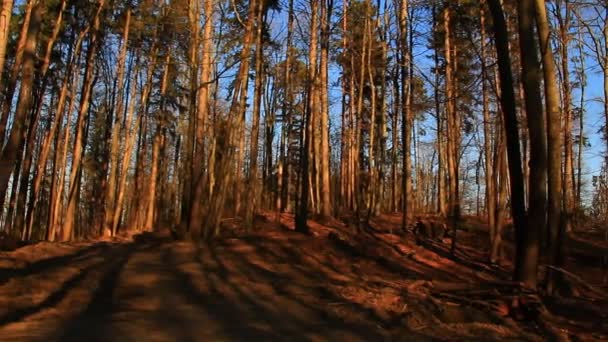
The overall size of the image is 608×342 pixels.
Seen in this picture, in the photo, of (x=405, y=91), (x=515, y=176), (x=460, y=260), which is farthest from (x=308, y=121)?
(x=515, y=176)

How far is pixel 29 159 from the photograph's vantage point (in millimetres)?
29703

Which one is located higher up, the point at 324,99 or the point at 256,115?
the point at 324,99

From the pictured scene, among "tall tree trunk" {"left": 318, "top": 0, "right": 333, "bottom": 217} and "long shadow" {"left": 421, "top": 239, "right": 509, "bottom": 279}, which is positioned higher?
"tall tree trunk" {"left": 318, "top": 0, "right": 333, "bottom": 217}

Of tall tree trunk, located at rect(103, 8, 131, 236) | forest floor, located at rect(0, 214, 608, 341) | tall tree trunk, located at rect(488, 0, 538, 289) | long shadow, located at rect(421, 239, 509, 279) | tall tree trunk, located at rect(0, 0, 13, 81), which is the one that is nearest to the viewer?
forest floor, located at rect(0, 214, 608, 341)

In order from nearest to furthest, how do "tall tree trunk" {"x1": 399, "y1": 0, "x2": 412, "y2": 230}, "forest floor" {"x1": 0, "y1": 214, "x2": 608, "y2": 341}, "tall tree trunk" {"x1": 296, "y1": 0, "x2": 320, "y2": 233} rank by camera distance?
"forest floor" {"x1": 0, "y1": 214, "x2": 608, "y2": 341}, "tall tree trunk" {"x1": 296, "y1": 0, "x2": 320, "y2": 233}, "tall tree trunk" {"x1": 399, "y1": 0, "x2": 412, "y2": 230}

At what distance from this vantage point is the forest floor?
26.4 feet

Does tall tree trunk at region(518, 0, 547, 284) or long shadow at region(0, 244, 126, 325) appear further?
tall tree trunk at region(518, 0, 547, 284)

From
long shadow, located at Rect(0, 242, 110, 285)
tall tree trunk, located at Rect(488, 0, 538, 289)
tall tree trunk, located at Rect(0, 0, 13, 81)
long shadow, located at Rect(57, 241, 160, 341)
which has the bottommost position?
long shadow, located at Rect(57, 241, 160, 341)

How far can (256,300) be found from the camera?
33.9 feet

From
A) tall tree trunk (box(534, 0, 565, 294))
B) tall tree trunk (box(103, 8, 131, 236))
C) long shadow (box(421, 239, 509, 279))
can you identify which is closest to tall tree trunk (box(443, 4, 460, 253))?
long shadow (box(421, 239, 509, 279))

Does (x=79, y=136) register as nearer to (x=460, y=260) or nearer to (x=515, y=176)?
(x=460, y=260)

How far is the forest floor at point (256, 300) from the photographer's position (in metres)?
8.05

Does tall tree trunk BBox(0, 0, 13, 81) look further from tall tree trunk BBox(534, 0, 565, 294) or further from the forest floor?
tall tree trunk BBox(534, 0, 565, 294)

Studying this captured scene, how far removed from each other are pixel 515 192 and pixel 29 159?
26.2 metres
